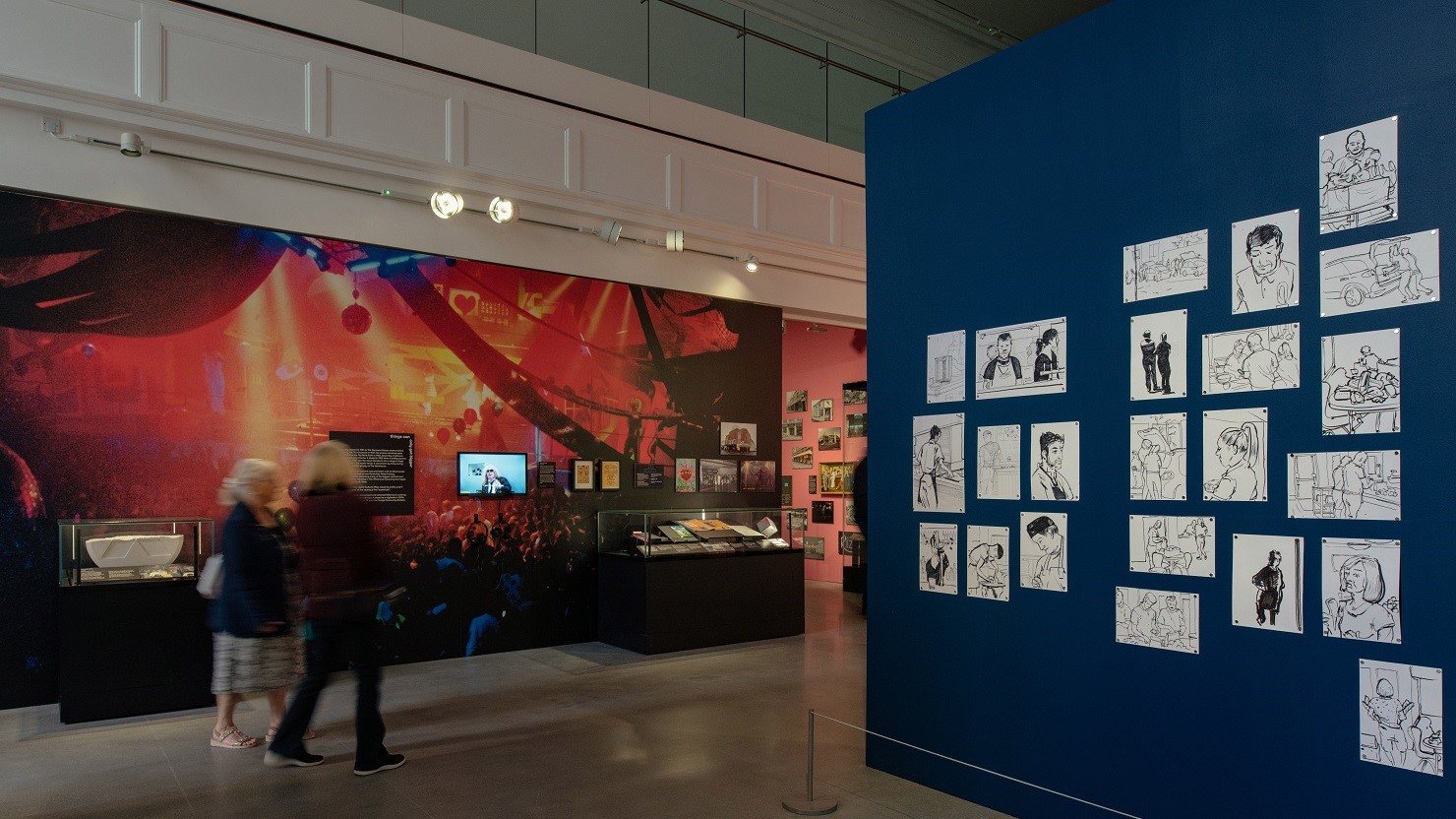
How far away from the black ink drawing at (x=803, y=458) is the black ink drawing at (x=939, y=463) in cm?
994

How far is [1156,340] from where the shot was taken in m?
4.07

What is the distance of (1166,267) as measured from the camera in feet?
→ 13.4

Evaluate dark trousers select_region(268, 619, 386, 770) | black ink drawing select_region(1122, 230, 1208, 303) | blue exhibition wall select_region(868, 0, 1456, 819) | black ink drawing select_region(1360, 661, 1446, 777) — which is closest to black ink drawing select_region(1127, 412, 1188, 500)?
blue exhibition wall select_region(868, 0, 1456, 819)

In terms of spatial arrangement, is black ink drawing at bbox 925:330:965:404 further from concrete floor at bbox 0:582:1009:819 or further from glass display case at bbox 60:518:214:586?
glass display case at bbox 60:518:214:586

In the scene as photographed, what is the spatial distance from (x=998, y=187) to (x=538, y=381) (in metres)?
5.80

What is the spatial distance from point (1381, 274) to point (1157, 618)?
1626 mm

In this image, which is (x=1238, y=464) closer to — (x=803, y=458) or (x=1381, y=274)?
(x=1381, y=274)

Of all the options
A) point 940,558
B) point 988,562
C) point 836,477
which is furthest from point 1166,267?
point 836,477

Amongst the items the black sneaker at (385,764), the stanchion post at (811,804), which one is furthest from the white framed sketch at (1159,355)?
the black sneaker at (385,764)

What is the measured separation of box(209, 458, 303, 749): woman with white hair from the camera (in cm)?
529

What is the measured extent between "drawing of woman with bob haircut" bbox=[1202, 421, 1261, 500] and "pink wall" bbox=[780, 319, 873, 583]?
10.2 metres

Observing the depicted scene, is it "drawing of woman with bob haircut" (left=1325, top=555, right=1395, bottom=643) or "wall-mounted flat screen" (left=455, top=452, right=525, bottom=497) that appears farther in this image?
"wall-mounted flat screen" (left=455, top=452, right=525, bottom=497)

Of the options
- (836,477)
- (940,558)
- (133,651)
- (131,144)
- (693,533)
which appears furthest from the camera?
(836,477)

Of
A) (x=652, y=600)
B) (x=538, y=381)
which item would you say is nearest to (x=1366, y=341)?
(x=652, y=600)
